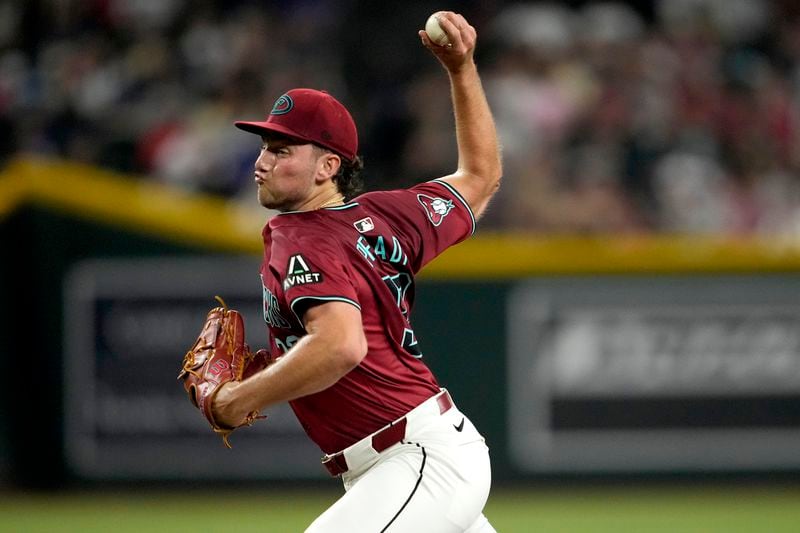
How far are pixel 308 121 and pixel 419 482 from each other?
115cm

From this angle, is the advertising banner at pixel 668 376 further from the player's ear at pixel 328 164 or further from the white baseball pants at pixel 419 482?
the player's ear at pixel 328 164

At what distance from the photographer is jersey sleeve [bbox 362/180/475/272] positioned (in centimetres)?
408

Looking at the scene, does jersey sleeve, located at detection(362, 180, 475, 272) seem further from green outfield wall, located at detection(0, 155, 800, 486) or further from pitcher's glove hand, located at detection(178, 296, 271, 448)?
green outfield wall, located at detection(0, 155, 800, 486)

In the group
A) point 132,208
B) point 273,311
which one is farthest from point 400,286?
point 132,208

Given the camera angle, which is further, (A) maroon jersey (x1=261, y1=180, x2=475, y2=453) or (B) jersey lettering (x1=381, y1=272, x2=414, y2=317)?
(B) jersey lettering (x1=381, y1=272, x2=414, y2=317)

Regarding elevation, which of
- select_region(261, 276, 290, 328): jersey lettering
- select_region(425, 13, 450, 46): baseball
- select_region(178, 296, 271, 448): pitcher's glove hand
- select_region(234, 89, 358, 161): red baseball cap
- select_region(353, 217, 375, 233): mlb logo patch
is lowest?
select_region(178, 296, 271, 448): pitcher's glove hand

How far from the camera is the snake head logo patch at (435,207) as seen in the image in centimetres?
422

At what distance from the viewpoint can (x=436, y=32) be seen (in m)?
4.39

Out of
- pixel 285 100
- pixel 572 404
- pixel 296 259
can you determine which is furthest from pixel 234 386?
pixel 572 404

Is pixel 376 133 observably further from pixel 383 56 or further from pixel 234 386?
pixel 234 386

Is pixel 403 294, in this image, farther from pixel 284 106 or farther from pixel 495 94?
pixel 495 94

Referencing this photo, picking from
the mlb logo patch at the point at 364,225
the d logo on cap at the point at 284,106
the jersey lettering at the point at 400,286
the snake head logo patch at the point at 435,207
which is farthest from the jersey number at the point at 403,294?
the d logo on cap at the point at 284,106

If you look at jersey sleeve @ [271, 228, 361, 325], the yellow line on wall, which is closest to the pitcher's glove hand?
jersey sleeve @ [271, 228, 361, 325]

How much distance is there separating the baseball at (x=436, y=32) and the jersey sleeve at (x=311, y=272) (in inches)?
40.6
